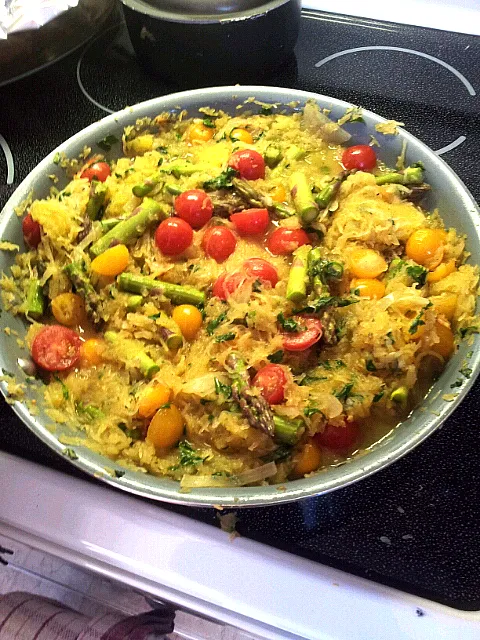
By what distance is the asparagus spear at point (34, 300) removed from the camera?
159 centimetres

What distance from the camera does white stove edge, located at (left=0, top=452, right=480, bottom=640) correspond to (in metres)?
1.20

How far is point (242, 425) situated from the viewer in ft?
4.39

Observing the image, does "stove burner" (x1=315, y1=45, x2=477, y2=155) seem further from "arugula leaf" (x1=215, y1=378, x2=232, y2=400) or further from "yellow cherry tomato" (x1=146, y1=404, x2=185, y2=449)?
"yellow cherry tomato" (x1=146, y1=404, x2=185, y2=449)

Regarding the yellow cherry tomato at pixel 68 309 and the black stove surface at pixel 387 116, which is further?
the yellow cherry tomato at pixel 68 309

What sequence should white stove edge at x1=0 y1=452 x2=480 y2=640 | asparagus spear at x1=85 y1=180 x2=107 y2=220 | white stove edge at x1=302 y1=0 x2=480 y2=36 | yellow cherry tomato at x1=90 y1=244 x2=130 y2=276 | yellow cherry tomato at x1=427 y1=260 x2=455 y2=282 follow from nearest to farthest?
1. white stove edge at x1=0 y1=452 x2=480 y2=640
2. yellow cherry tomato at x1=427 y1=260 x2=455 y2=282
3. yellow cherry tomato at x1=90 y1=244 x2=130 y2=276
4. asparagus spear at x1=85 y1=180 x2=107 y2=220
5. white stove edge at x1=302 y1=0 x2=480 y2=36

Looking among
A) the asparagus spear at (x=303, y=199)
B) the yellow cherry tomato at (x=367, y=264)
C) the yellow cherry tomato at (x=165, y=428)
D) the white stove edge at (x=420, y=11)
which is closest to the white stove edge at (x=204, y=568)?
the yellow cherry tomato at (x=165, y=428)

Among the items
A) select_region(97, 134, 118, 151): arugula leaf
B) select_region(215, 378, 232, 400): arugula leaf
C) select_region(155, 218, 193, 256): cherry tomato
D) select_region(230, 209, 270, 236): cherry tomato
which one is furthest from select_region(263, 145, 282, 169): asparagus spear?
select_region(215, 378, 232, 400): arugula leaf

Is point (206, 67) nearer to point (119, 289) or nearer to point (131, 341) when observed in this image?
point (119, 289)

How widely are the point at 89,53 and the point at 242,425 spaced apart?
1.95 m

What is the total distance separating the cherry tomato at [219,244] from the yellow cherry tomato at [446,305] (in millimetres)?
596

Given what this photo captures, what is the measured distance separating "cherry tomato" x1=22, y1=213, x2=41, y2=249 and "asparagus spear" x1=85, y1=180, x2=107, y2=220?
17 cm

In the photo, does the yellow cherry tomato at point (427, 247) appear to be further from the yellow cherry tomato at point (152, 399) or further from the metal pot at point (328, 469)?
the yellow cherry tomato at point (152, 399)

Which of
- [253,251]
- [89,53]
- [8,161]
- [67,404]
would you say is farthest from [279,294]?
[89,53]

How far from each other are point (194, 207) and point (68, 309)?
48 centimetres
